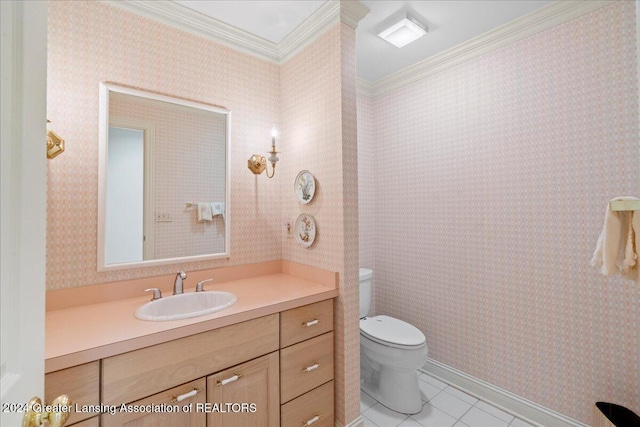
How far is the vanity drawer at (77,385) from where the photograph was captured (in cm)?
92

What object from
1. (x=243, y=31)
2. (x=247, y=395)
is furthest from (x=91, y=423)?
(x=243, y=31)

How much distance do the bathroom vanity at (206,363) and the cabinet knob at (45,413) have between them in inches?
19.4

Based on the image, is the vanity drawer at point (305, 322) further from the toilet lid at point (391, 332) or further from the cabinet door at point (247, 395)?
the toilet lid at point (391, 332)

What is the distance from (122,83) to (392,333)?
226 cm

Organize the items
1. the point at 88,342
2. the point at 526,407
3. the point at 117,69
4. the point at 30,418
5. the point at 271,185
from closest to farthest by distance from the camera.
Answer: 1. the point at 30,418
2. the point at 88,342
3. the point at 117,69
4. the point at 526,407
5. the point at 271,185

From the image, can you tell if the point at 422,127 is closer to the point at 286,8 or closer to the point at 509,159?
the point at 509,159

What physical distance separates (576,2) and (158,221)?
2.68 meters

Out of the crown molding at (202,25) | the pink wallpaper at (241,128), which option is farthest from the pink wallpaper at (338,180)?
the crown molding at (202,25)

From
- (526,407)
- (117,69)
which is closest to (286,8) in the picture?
(117,69)

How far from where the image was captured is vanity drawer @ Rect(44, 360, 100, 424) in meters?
0.92

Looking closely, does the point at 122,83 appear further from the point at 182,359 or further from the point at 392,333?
the point at 392,333

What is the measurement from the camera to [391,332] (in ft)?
6.63

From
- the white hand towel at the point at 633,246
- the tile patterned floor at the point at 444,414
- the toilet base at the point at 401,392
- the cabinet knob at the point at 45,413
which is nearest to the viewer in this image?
the cabinet knob at the point at 45,413

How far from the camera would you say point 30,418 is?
509 mm
